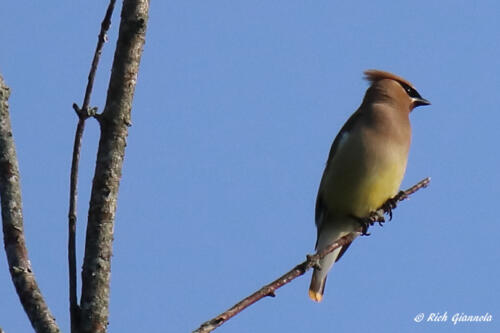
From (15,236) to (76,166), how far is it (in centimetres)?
22

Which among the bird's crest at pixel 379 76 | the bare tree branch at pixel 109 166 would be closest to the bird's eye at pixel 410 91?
the bird's crest at pixel 379 76

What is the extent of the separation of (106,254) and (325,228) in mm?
3435

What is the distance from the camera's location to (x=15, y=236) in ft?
7.03

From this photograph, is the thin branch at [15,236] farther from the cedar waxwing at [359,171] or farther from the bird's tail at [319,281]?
the bird's tail at [319,281]

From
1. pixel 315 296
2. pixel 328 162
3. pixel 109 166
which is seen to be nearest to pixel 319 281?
pixel 315 296

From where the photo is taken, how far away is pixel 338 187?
521cm

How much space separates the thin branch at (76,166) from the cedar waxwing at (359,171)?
3.02m

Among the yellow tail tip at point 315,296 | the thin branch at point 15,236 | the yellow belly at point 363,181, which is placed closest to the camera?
the thin branch at point 15,236

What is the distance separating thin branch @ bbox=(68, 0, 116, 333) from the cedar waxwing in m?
3.02

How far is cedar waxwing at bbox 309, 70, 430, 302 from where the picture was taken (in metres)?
5.09

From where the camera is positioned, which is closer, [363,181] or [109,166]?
[109,166]

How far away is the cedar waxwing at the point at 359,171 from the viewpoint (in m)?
5.09

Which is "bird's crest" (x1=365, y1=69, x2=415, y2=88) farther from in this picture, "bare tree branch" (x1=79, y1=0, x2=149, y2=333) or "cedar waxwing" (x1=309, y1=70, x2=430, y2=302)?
"bare tree branch" (x1=79, y1=0, x2=149, y2=333)

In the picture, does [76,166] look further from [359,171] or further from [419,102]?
[419,102]
